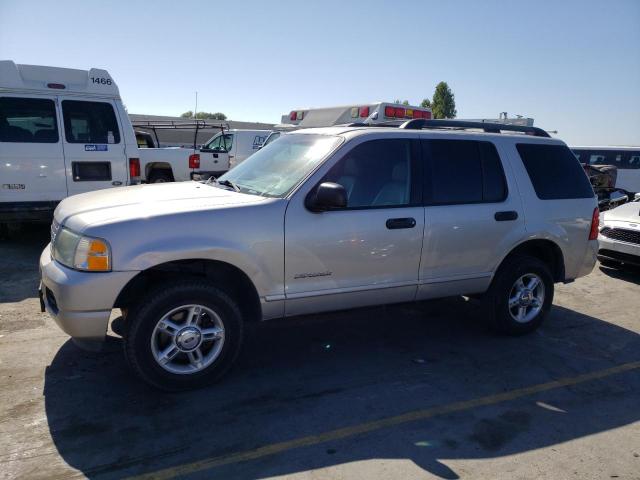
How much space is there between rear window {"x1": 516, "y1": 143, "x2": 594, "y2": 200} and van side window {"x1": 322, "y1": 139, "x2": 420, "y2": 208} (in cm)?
140

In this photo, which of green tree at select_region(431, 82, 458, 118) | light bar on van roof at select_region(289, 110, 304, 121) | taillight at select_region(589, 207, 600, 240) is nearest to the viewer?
taillight at select_region(589, 207, 600, 240)

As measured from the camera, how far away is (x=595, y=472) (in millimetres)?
3006

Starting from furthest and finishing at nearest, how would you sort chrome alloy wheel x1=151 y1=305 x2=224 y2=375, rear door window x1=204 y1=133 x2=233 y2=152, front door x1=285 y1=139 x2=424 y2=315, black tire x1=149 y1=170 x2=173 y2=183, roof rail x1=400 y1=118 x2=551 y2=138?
rear door window x1=204 y1=133 x2=233 y2=152, black tire x1=149 y1=170 x2=173 y2=183, roof rail x1=400 y1=118 x2=551 y2=138, front door x1=285 y1=139 x2=424 y2=315, chrome alloy wheel x1=151 y1=305 x2=224 y2=375

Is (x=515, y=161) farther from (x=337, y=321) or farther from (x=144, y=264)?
(x=144, y=264)

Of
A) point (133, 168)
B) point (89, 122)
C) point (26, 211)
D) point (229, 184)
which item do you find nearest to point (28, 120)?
point (89, 122)

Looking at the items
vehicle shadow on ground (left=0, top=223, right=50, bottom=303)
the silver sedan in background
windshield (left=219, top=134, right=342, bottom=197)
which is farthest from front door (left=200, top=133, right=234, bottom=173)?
the silver sedan in background

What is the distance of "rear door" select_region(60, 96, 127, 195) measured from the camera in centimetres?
749

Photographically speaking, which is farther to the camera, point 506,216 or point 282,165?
point 506,216

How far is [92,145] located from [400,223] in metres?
5.51

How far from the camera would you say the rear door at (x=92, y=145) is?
749cm

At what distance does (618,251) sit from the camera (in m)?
7.62

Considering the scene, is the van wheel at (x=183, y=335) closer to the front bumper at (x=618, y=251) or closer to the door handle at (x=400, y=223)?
the door handle at (x=400, y=223)

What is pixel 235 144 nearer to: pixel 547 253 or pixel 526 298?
pixel 547 253

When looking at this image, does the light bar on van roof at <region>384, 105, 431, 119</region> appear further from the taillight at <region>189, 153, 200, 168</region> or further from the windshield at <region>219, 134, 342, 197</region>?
the taillight at <region>189, 153, 200, 168</region>
